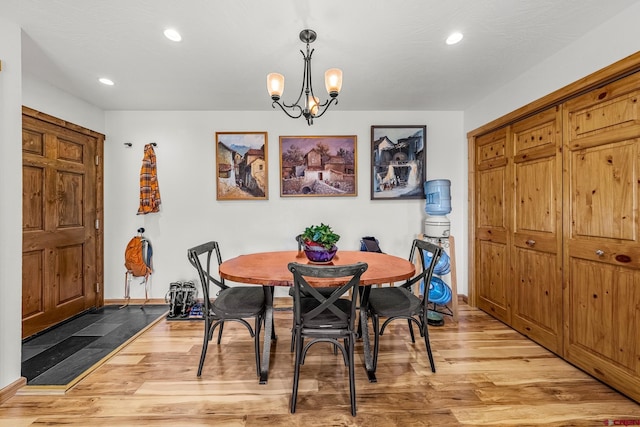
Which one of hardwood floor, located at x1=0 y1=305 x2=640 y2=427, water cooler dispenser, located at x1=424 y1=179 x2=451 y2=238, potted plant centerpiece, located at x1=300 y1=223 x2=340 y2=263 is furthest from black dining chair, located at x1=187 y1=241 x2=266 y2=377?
water cooler dispenser, located at x1=424 y1=179 x2=451 y2=238

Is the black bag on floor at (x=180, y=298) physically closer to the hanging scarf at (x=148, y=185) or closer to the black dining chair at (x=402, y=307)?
the hanging scarf at (x=148, y=185)

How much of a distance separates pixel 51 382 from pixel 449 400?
269 centimetres

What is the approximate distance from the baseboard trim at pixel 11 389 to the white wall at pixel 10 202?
23mm

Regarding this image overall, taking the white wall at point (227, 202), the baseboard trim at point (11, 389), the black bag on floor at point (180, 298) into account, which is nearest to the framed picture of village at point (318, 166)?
the white wall at point (227, 202)

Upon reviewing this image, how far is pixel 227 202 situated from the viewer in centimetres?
350

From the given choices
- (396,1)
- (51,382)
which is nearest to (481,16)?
(396,1)

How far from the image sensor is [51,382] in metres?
1.89

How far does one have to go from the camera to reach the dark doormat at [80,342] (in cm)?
201

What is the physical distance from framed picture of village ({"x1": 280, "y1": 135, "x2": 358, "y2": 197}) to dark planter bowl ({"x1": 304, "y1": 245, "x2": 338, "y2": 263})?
1.52 m

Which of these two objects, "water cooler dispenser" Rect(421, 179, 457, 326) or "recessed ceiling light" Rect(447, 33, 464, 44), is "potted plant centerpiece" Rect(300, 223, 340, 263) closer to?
"water cooler dispenser" Rect(421, 179, 457, 326)

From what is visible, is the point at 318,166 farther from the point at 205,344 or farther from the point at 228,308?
the point at 205,344

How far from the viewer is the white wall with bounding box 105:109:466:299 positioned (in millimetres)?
3455

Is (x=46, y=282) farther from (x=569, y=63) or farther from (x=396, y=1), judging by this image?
(x=569, y=63)

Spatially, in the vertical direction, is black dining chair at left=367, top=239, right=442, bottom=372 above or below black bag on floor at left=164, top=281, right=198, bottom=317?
above
